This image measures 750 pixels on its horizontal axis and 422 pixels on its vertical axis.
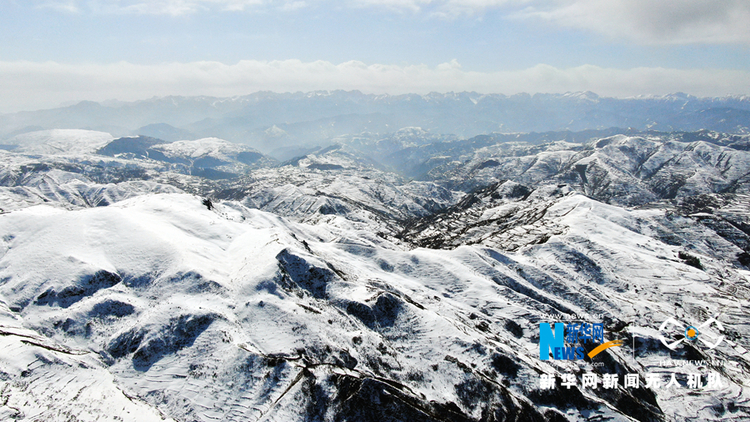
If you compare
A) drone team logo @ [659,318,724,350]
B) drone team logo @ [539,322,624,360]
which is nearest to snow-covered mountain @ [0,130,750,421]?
drone team logo @ [659,318,724,350]

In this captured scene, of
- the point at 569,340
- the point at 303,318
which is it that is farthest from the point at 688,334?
the point at 303,318

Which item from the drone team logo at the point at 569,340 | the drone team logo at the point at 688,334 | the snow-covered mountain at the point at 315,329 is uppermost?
the snow-covered mountain at the point at 315,329

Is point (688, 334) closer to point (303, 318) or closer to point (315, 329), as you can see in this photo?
point (315, 329)

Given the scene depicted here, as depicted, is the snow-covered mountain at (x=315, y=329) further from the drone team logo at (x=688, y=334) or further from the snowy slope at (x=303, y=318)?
the drone team logo at (x=688, y=334)

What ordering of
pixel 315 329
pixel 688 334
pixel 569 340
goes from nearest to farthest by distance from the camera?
pixel 315 329, pixel 569 340, pixel 688 334

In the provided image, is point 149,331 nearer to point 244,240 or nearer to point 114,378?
point 114,378

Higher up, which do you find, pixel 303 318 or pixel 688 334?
pixel 303 318

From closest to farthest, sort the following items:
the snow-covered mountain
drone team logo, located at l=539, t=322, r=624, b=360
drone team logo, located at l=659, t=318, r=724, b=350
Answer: the snow-covered mountain < drone team logo, located at l=539, t=322, r=624, b=360 < drone team logo, located at l=659, t=318, r=724, b=350

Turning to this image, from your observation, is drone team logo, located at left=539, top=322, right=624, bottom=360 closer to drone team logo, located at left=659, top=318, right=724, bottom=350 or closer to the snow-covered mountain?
the snow-covered mountain

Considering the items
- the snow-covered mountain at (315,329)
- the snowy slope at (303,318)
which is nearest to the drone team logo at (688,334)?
the snow-covered mountain at (315,329)
